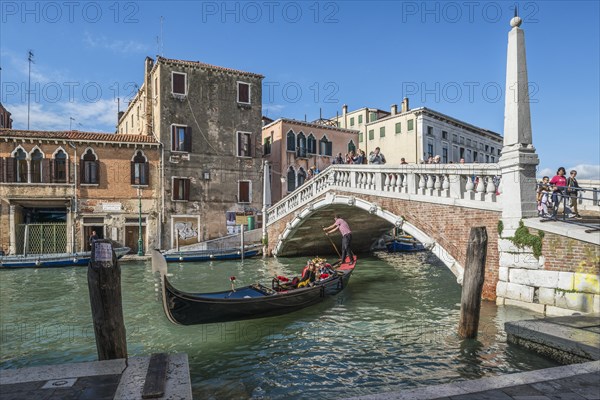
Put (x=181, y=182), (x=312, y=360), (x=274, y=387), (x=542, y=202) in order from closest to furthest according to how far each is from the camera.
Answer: (x=274, y=387)
(x=312, y=360)
(x=542, y=202)
(x=181, y=182)

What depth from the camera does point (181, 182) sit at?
16.8 meters

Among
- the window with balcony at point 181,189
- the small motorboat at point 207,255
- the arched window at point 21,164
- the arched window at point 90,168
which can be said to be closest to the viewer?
the small motorboat at point 207,255

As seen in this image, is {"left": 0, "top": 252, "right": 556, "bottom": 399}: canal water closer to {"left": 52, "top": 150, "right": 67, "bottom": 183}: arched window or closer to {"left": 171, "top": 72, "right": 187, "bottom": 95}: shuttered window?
{"left": 52, "top": 150, "right": 67, "bottom": 183}: arched window

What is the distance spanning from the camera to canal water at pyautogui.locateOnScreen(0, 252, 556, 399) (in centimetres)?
410

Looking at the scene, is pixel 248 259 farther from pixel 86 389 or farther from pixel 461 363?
pixel 86 389

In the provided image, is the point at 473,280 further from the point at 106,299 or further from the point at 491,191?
the point at 106,299

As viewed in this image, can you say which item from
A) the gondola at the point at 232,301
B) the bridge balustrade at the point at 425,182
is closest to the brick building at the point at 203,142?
the bridge balustrade at the point at 425,182

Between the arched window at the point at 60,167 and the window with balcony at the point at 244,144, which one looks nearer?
the arched window at the point at 60,167

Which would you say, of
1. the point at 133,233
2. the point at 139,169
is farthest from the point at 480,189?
the point at 133,233

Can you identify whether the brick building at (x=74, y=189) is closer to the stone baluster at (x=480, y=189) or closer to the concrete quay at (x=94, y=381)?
the stone baluster at (x=480, y=189)

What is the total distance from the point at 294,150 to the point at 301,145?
0.48m

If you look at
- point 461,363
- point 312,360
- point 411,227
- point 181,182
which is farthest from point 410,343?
point 181,182

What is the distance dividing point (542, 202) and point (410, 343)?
4.31m

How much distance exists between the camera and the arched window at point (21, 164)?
49.6 feet
